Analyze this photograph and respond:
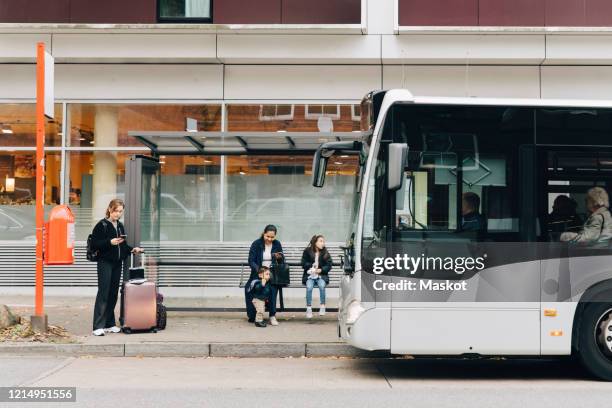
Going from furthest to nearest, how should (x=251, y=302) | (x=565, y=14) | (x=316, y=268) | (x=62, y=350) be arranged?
(x=565, y=14), (x=316, y=268), (x=251, y=302), (x=62, y=350)

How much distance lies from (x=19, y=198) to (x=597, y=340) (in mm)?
12429

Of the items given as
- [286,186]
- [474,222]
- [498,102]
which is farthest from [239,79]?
[474,222]

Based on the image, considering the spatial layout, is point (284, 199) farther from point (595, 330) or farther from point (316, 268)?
point (595, 330)

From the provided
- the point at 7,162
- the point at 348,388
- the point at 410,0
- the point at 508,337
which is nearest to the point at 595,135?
the point at 508,337

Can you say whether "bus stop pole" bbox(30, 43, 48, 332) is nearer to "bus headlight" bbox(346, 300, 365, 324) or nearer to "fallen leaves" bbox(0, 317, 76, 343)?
"fallen leaves" bbox(0, 317, 76, 343)

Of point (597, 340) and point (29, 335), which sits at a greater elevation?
point (597, 340)

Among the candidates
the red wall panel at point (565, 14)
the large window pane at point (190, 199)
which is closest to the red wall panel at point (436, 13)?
the red wall panel at point (565, 14)

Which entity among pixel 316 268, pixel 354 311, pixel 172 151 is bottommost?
pixel 354 311

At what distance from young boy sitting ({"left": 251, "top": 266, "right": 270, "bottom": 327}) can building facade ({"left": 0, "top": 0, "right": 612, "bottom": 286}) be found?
14.0 feet

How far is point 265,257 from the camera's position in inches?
491

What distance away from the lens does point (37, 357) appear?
10234 millimetres

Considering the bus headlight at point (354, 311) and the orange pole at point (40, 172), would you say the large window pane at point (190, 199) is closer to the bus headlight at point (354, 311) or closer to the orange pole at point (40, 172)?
the orange pole at point (40, 172)

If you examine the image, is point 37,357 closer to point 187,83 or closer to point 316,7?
point 187,83

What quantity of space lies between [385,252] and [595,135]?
2.84 m
